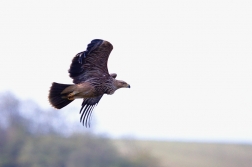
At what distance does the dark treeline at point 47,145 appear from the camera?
46094mm

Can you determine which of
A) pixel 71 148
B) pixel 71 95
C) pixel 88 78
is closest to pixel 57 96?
pixel 71 95

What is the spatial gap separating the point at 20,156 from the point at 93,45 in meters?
41.4

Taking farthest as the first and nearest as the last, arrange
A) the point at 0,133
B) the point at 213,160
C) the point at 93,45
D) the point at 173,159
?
the point at 0,133
the point at 173,159
the point at 213,160
the point at 93,45

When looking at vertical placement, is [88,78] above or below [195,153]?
below

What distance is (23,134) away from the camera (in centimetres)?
5375

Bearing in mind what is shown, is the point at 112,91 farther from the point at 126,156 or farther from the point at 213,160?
the point at 126,156

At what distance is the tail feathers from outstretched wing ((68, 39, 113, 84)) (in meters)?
0.34

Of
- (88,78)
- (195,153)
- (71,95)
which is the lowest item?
(71,95)

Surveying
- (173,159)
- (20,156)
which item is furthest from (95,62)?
(20,156)

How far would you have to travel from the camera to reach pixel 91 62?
12562mm

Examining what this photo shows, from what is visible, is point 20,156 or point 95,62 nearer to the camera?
point 95,62

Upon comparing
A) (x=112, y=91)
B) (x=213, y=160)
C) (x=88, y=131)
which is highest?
(x=88, y=131)

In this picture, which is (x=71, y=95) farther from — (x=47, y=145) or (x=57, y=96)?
(x=47, y=145)

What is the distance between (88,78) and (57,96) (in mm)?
759
